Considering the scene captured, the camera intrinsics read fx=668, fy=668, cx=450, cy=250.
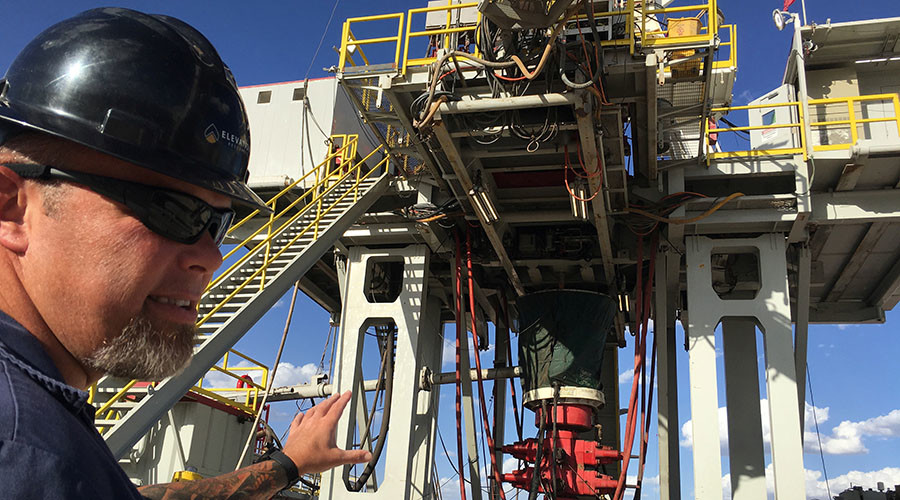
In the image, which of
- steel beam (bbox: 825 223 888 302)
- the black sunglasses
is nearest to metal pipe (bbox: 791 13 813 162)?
steel beam (bbox: 825 223 888 302)

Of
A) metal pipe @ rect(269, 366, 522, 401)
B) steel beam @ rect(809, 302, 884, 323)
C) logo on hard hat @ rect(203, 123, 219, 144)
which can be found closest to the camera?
logo on hard hat @ rect(203, 123, 219, 144)

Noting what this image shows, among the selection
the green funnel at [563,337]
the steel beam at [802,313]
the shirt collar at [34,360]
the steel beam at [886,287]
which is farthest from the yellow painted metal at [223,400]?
the steel beam at [886,287]

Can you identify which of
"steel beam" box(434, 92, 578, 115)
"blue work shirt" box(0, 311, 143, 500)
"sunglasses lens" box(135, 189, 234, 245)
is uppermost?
"steel beam" box(434, 92, 578, 115)

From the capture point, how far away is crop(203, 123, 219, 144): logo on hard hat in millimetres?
1521

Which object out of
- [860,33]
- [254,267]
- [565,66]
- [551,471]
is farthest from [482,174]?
[860,33]

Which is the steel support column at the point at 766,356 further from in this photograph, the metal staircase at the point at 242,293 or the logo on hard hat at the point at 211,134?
the logo on hard hat at the point at 211,134

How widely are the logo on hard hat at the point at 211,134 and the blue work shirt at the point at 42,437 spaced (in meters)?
0.58

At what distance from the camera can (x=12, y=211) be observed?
4.21 ft

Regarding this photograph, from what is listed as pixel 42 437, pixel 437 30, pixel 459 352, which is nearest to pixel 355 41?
pixel 437 30

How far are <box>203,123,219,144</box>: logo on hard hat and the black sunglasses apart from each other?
148mm

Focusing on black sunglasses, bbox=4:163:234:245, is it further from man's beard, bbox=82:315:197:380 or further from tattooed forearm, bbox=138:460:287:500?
tattooed forearm, bbox=138:460:287:500

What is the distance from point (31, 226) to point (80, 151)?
0.57 ft

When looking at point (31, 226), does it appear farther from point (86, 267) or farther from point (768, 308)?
point (768, 308)

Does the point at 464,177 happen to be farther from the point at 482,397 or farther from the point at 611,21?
the point at 482,397
